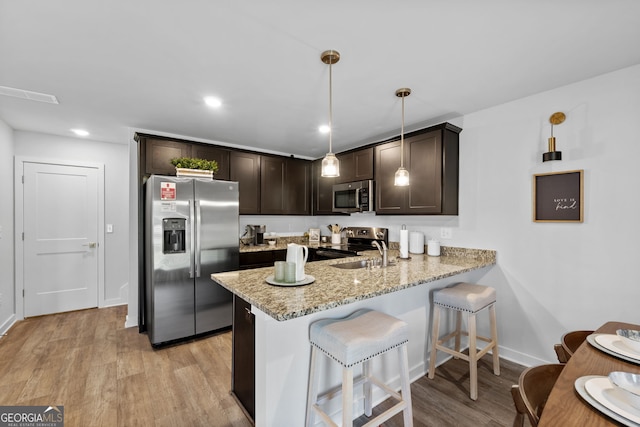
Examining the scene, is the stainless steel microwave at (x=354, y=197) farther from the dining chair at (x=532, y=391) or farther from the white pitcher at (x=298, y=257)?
the dining chair at (x=532, y=391)

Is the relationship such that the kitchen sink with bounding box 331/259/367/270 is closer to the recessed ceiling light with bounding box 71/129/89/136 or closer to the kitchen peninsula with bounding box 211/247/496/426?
the kitchen peninsula with bounding box 211/247/496/426

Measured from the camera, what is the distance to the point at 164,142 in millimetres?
3289

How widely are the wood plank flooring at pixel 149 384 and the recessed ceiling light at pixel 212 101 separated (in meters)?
2.40

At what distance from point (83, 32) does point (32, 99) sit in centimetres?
151

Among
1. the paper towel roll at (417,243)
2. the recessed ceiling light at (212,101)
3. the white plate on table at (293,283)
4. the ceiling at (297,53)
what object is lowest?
the white plate on table at (293,283)

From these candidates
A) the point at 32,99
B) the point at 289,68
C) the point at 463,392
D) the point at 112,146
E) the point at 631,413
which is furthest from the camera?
the point at 112,146

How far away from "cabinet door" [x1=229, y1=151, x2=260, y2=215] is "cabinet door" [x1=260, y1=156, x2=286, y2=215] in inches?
3.2

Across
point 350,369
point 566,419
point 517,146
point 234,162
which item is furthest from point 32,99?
point 517,146

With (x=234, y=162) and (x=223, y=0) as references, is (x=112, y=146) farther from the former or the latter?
(x=223, y=0)

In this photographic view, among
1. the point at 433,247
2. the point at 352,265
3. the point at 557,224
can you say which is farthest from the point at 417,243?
the point at 557,224

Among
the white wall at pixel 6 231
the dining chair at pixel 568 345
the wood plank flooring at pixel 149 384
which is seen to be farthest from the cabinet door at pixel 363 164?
the white wall at pixel 6 231

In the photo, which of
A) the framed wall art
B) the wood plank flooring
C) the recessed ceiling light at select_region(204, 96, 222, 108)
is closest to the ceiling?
the recessed ceiling light at select_region(204, 96, 222, 108)

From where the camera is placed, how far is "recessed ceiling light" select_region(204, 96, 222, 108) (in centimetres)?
246

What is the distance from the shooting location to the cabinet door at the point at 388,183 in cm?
313
